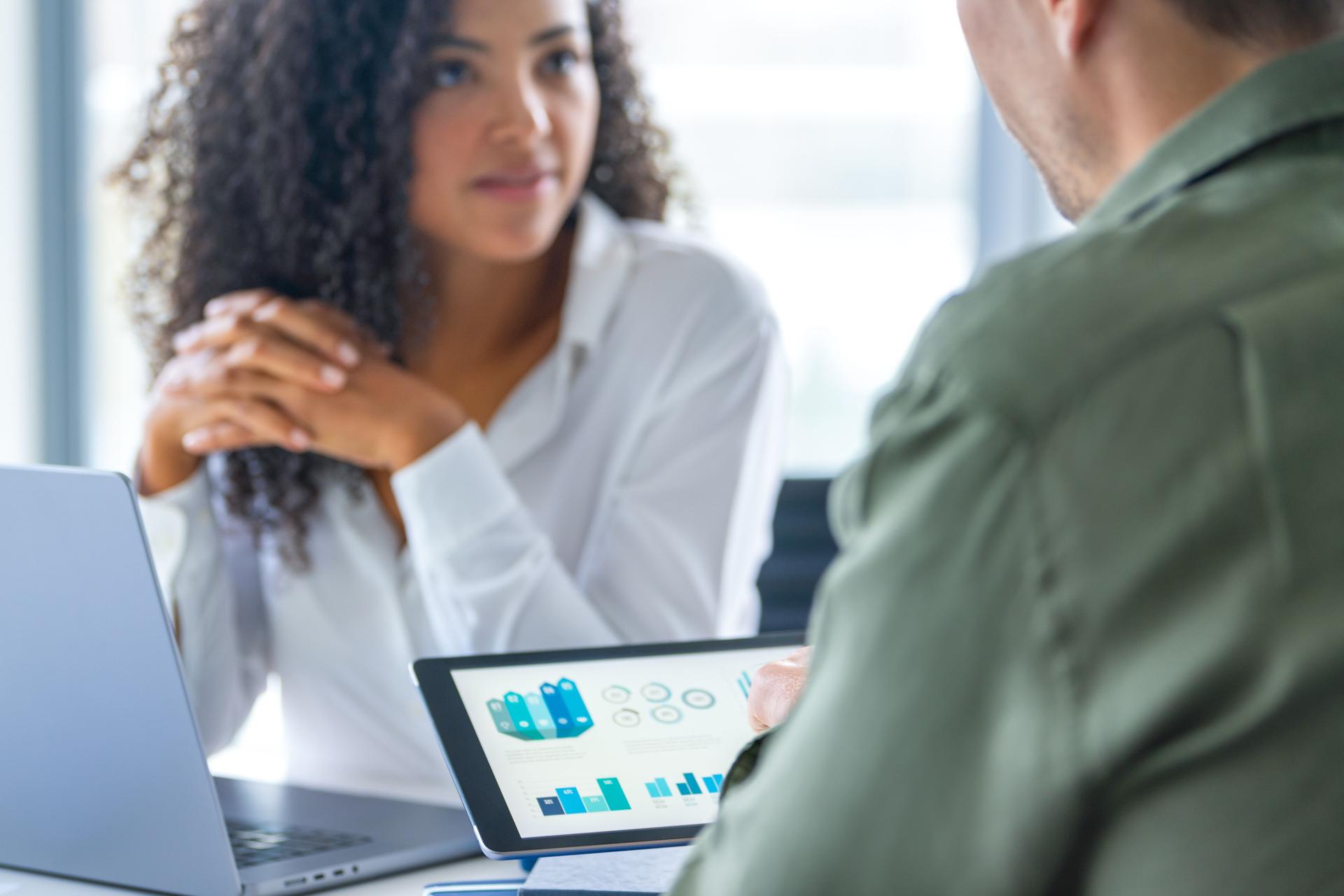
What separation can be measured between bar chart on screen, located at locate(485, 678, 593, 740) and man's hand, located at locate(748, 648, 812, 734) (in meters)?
0.14

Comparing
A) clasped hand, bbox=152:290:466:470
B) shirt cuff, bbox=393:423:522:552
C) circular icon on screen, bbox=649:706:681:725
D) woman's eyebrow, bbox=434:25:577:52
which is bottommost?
shirt cuff, bbox=393:423:522:552

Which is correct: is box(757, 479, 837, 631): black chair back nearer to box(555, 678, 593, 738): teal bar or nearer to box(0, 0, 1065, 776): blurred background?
box(0, 0, 1065, 776): blurred background

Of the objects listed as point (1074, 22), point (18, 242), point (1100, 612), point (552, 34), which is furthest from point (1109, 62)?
point (18, 242)

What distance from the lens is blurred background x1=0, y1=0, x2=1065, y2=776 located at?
2863mm

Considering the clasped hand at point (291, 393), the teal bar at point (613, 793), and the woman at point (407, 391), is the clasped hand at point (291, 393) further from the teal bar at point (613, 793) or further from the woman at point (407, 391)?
the teal bar at point (613, 793)

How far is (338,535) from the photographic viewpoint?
64.4 inches

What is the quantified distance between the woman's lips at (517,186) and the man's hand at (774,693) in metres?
0.84

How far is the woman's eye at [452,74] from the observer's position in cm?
160

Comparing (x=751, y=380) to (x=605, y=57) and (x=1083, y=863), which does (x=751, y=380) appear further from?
(x=1083, y=863)

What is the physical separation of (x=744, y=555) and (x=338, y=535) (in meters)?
0.46

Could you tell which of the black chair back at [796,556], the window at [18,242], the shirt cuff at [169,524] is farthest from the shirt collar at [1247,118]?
the window at [18,242]

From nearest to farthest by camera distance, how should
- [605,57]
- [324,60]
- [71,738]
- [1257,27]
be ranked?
[1257,27]
[71,738]
[324,60]
[605,57]

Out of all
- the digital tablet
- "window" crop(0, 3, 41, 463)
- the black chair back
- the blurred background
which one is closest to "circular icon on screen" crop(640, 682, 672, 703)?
the digital tablet

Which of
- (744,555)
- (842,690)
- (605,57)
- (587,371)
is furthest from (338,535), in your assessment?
(842,690)
